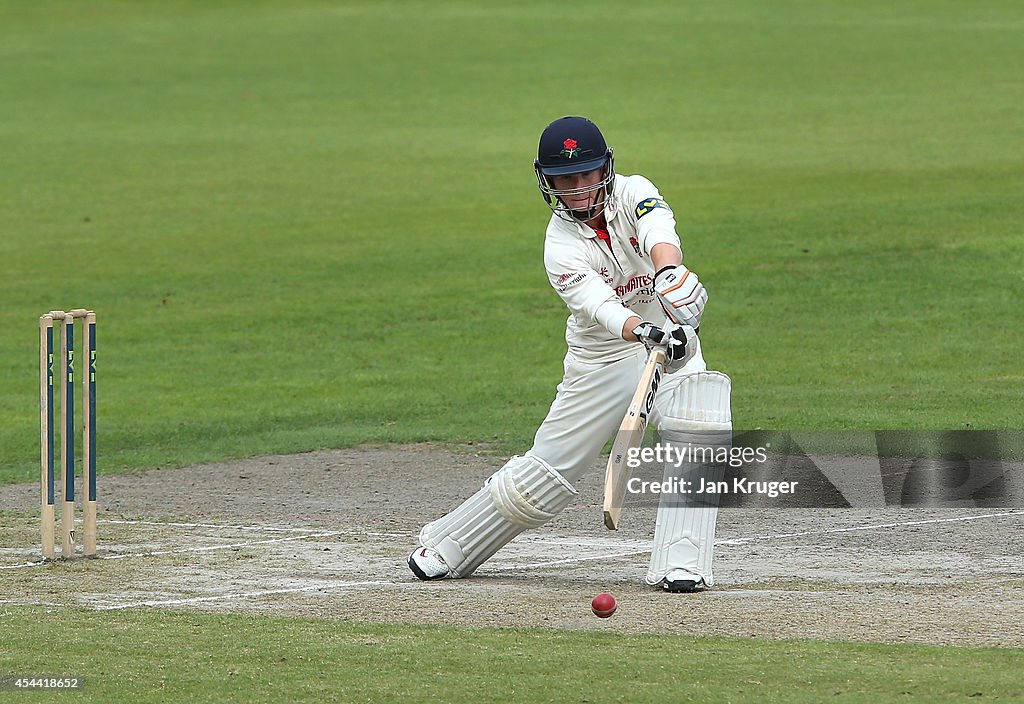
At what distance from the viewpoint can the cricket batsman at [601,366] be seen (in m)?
7.23

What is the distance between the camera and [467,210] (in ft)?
77.2

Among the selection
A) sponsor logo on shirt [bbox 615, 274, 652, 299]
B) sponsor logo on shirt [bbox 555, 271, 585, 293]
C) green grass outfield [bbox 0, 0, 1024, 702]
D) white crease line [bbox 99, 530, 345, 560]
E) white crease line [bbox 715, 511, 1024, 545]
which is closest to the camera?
green grass outfield [bbox 0, 0, 1024, 702]

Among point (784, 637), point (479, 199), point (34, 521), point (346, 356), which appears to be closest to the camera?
point (784, 637)

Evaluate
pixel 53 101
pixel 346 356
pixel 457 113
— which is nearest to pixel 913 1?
pixel 457 113

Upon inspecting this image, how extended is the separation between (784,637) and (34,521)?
481cm

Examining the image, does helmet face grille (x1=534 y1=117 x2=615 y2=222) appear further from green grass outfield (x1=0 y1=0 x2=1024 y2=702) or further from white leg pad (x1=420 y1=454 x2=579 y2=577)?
Answer: green grass outfield (x1=0 y1=0 x2=1024 y2=702)

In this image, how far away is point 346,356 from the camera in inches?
626

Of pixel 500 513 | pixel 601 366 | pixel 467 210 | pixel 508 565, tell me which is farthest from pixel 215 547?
pixel 467 210

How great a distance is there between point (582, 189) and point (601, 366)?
0.76 meters

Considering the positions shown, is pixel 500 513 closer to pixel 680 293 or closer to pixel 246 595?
pixel 246 595

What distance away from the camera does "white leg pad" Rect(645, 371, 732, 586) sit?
283 inches

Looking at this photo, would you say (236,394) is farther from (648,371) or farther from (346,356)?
(648,371)

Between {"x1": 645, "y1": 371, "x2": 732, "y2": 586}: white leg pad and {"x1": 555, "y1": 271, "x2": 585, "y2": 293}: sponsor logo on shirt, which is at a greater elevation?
{"x1": 555, "y1": 271, "x2": 585, "y2": 293}: sponsor logo on shirt

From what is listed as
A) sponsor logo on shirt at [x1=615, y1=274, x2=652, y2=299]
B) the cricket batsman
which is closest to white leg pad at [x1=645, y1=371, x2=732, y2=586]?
the cricket batsman
